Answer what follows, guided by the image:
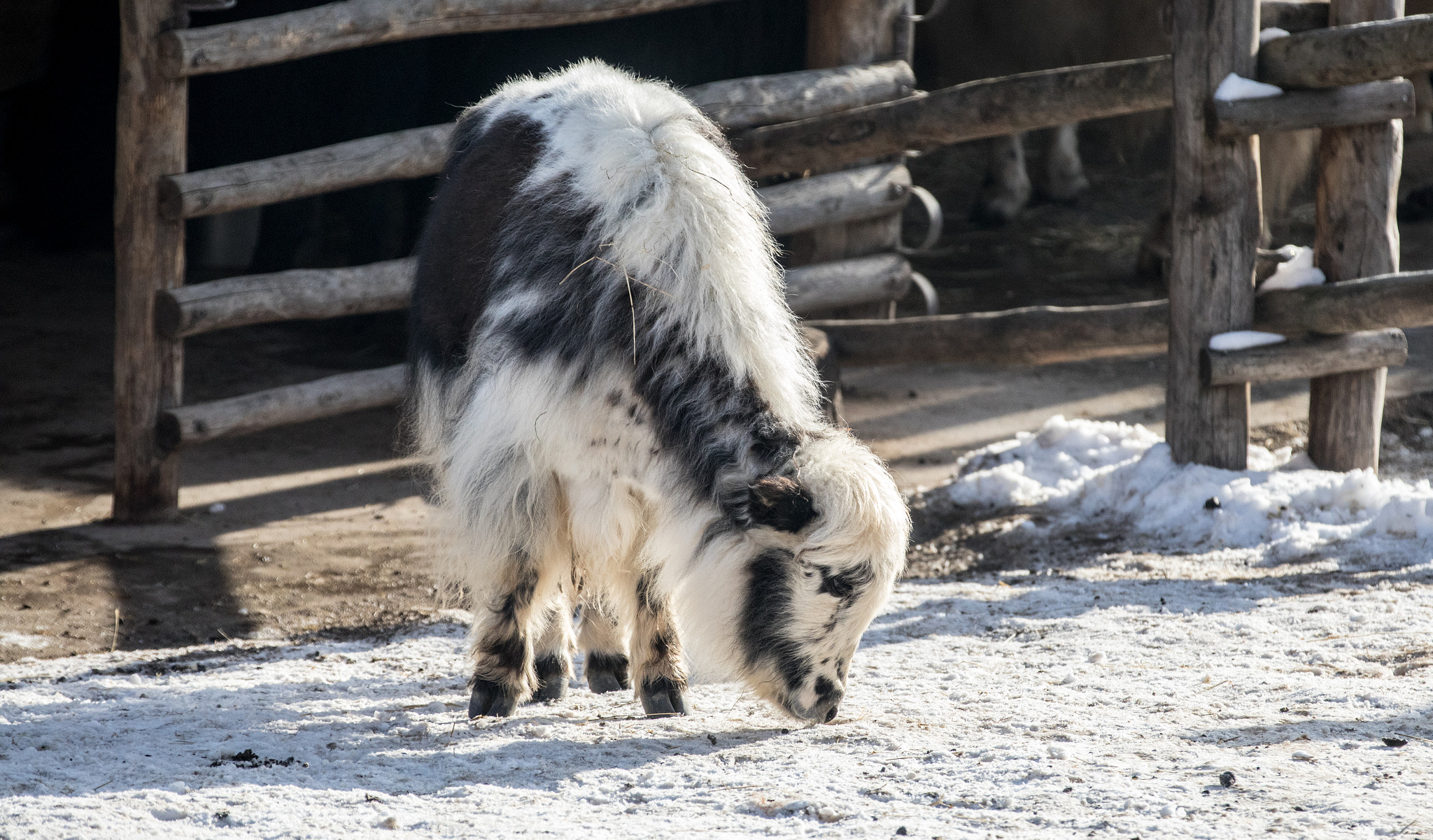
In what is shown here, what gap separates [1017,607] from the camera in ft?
12.9

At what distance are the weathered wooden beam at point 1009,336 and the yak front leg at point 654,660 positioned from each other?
262 centimetres

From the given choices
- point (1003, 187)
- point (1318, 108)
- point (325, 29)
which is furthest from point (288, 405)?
point (1003, 187)

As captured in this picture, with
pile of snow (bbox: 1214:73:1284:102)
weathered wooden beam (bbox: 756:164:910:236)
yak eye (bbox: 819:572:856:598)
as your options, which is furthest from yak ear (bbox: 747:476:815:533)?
weathered wooden beam (bbox: 756:164:910:236)

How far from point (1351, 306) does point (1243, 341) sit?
374mm

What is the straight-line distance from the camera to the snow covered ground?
2373mm

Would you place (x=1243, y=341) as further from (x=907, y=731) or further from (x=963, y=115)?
(x=907, y=731)

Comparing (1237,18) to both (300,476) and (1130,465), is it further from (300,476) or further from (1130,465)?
(300,476)

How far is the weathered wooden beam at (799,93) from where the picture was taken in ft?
18.2

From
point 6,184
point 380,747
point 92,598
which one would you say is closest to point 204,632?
point 92,598

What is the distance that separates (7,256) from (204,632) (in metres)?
5.84

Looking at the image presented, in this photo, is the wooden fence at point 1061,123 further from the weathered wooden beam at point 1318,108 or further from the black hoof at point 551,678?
the black hoof at point 551,678

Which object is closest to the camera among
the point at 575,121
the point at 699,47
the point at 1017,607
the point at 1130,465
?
the point at 575,121

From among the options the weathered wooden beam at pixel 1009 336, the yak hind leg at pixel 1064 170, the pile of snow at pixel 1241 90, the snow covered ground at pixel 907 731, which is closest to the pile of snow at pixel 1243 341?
the weathered wooden beam at pixel 1009 336

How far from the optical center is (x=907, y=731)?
2.88m
